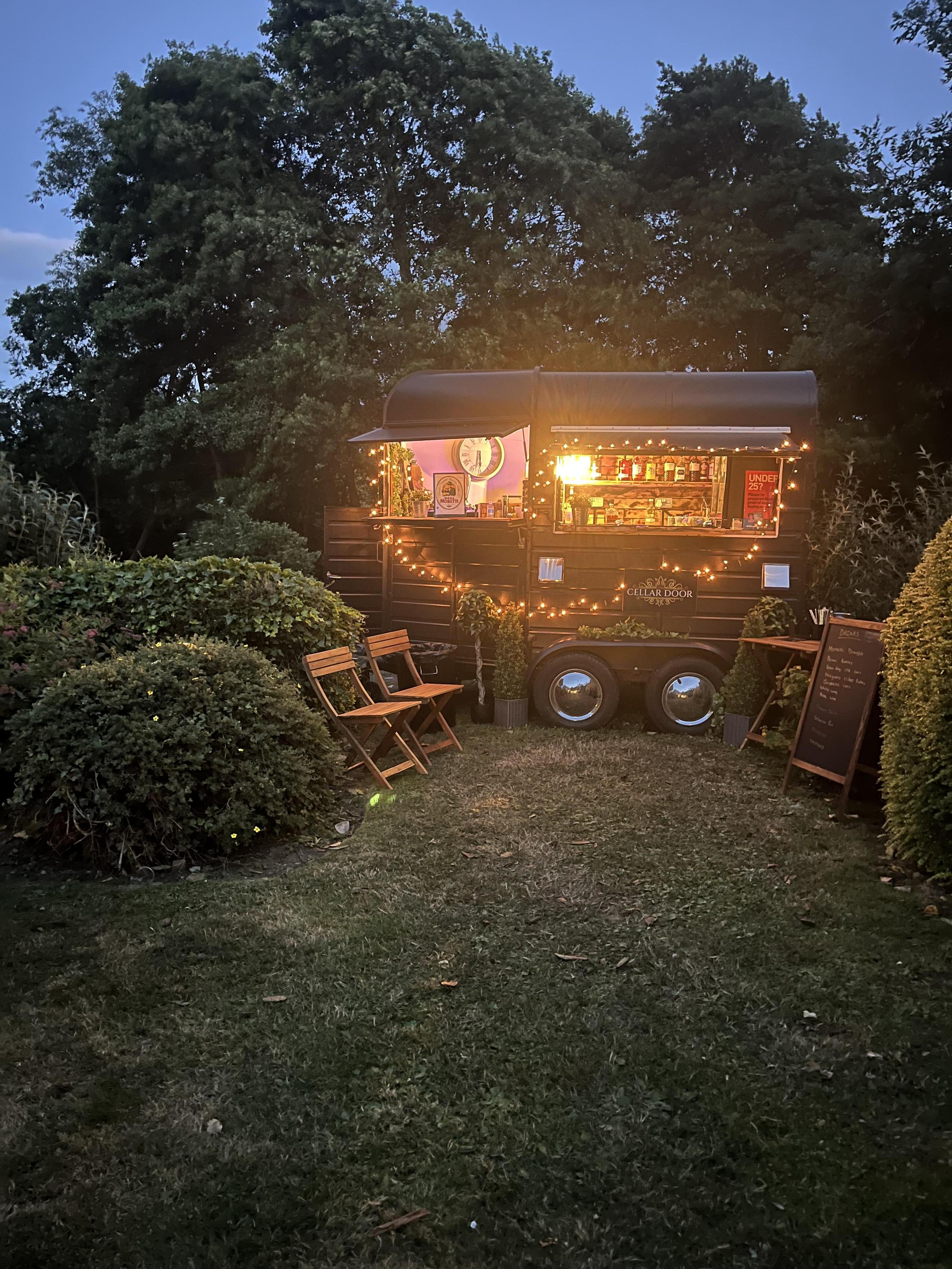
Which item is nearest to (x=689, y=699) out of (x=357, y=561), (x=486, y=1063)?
(x=357, y=561)

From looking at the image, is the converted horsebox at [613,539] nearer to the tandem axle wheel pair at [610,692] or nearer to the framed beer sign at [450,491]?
the tandem axle wheel pair at [610,692]

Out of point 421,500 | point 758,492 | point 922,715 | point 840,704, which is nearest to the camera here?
→ point 922,715

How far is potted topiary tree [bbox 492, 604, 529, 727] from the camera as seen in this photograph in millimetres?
8820

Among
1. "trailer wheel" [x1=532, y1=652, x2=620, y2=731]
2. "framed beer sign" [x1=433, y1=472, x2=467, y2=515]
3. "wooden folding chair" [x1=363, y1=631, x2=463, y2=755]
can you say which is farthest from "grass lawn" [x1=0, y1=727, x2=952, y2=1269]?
"framed beer sign" [x1=433, y1=472, x2=467, y2=515]

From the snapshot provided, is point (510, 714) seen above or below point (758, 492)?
below

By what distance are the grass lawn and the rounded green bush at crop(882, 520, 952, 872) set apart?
1.13 feet

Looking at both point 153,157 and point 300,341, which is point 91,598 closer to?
point 300,341

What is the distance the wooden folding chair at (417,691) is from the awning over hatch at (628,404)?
2.47 meters

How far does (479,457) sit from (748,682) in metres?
5.35

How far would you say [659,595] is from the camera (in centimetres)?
893

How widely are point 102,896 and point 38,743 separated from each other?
1017mm

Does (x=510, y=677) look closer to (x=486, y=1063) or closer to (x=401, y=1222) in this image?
(x=486, y=1063)

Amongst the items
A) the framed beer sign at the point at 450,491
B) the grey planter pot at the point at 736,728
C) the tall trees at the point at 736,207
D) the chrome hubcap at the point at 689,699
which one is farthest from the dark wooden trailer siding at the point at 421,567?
the tall trees at the point at 736,207

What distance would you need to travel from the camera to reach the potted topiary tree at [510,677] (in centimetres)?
882
